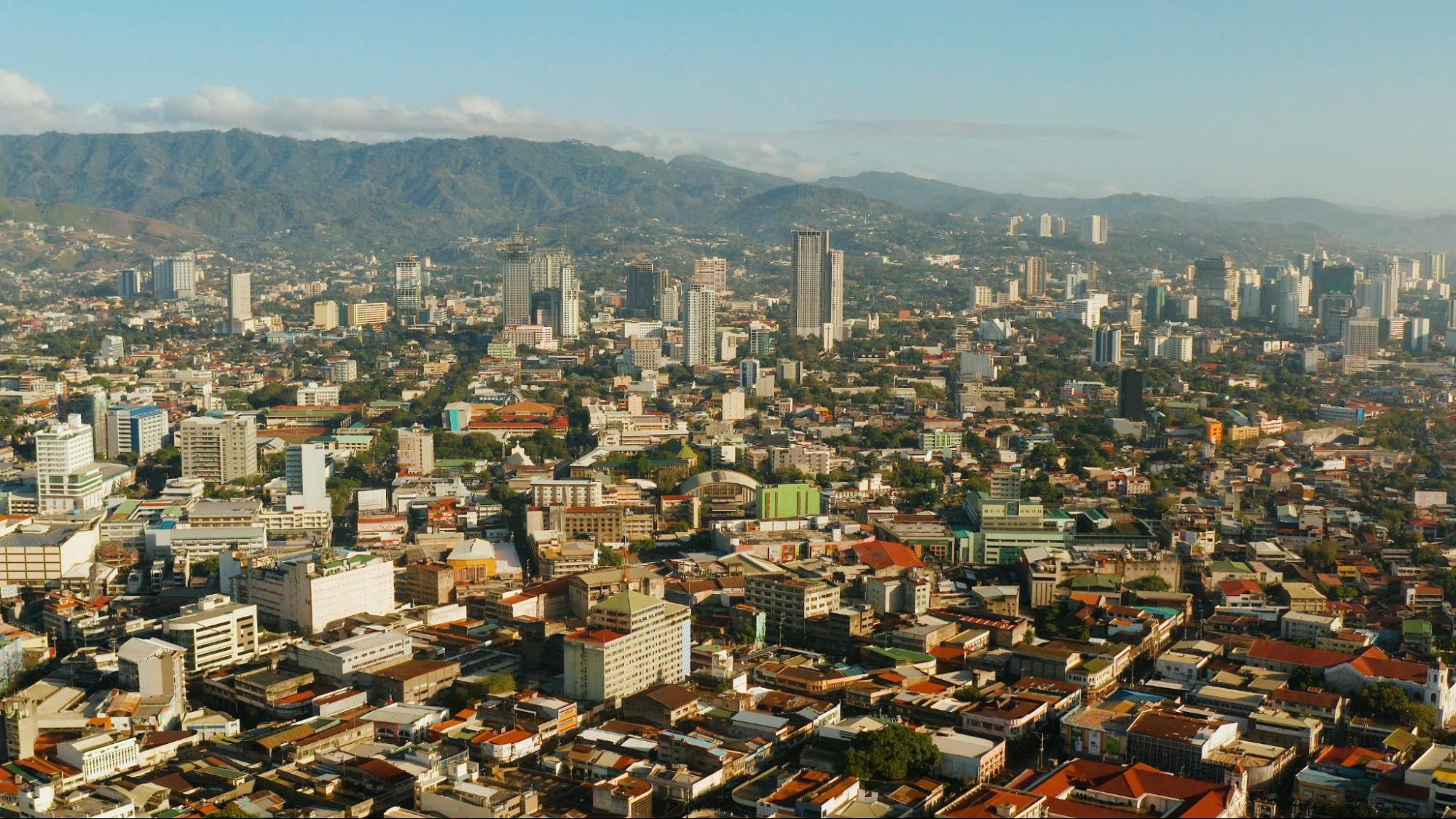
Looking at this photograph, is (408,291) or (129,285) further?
(129,285)

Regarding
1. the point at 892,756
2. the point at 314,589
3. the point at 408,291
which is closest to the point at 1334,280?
the point at 408,291

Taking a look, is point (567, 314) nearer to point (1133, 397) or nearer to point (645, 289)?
point (645, 289)

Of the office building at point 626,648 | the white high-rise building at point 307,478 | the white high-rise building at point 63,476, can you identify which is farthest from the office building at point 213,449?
the office building at point 626,648

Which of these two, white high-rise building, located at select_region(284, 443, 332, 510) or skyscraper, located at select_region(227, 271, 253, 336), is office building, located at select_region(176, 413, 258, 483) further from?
skyscraper, located at select_region(227, 271, 253, 336)

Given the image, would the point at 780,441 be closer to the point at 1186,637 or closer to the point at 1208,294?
the point at 1186,637

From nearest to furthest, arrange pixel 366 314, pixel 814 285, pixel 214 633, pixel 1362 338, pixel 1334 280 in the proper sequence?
pixel 214 633
pixel 1362 338
pixel 814 285
pixel 1334 280
pixel 366 314

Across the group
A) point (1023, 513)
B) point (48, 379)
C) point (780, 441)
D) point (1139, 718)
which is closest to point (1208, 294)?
point (780, 441)
